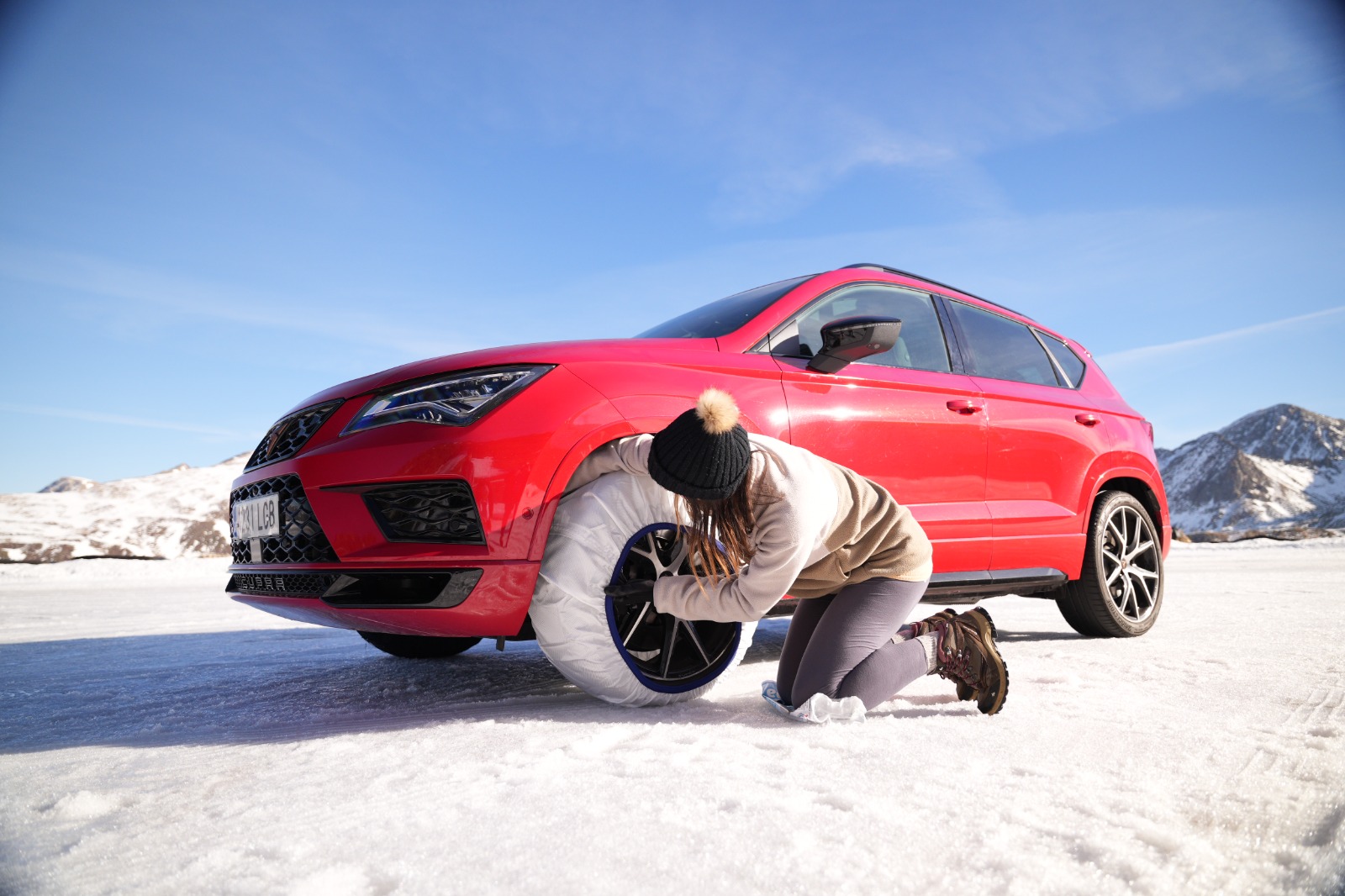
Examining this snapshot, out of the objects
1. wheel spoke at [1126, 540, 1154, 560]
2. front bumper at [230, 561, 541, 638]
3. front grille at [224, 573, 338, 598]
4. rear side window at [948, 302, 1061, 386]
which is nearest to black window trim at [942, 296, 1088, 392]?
rear side window at [948, 302, 1061, 386]

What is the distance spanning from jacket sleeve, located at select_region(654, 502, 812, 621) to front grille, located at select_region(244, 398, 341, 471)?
1.17 metres

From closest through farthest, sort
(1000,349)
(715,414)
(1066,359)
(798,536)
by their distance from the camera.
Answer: (715,414)
(798,536)
(1000,349)
(1066,359)

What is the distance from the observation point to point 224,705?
2.60 m

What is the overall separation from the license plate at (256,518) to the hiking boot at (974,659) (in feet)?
6.84

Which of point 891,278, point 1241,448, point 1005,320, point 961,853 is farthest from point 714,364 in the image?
point 1241,448

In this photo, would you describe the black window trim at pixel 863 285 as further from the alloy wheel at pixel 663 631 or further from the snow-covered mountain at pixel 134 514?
the snow-covered mountain at pixel 134 514

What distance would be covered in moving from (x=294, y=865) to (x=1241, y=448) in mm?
228143

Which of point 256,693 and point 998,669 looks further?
point 256,693

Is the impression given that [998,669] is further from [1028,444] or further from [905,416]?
[1028,444]

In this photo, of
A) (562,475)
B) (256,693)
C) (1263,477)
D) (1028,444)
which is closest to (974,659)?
(562,475)

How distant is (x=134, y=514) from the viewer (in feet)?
98.1

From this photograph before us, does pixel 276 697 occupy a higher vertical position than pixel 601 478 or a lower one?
lower

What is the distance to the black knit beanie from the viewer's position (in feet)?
6.48

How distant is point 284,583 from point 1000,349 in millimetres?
3244
